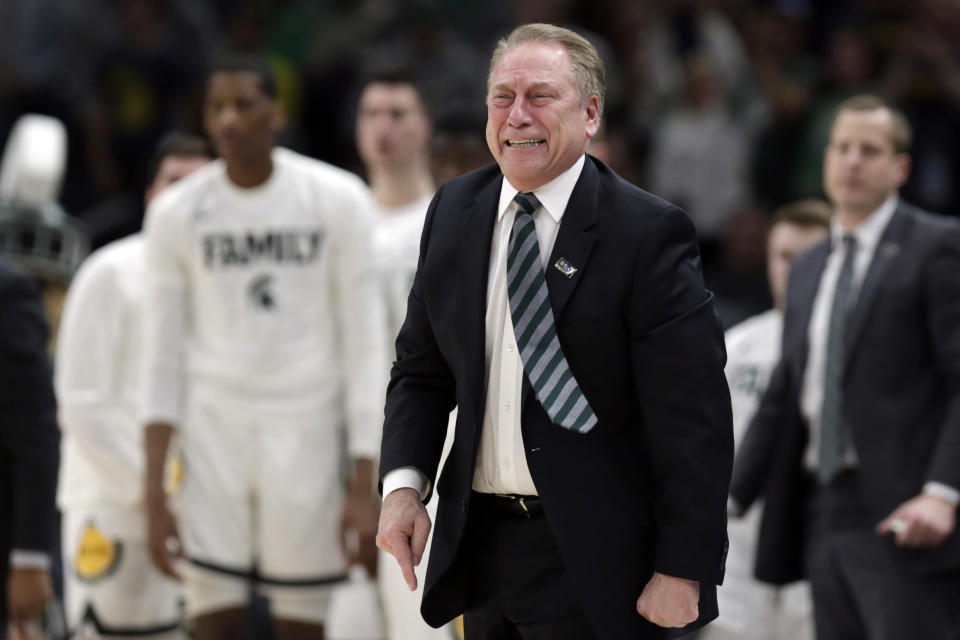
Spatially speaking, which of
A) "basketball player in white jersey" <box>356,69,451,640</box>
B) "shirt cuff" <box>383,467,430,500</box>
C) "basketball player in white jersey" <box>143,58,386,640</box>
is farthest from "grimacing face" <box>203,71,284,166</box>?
"shirt cuff" <box>383,467,430,500</box>

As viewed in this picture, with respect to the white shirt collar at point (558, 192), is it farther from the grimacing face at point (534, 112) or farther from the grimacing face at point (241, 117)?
the grimacing face at point (241, 117)

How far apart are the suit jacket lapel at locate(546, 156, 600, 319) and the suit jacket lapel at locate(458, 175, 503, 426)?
17 cm

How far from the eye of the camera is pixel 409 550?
3646 millimetres

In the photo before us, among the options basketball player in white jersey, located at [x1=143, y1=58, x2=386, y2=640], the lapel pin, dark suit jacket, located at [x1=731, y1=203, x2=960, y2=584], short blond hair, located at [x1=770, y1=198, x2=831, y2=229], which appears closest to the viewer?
the lapel pin

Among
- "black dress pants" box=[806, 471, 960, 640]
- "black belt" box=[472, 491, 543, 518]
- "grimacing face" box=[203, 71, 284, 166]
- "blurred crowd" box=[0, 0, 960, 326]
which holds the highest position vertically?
"blurred crowd" box=[0, 0, 960, 326]

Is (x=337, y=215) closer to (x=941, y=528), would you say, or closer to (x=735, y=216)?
(x=941, y=528)

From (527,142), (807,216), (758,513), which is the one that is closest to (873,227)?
(807,216)

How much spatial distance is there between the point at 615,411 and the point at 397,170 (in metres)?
3.63

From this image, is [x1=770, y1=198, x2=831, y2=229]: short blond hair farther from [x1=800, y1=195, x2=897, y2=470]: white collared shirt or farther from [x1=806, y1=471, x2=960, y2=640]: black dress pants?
[x1=806, y1=471, x2=960, y2=640]: black dress pants

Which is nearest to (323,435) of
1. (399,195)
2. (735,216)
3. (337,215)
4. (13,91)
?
(337,215)

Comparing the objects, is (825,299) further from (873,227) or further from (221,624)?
(221,624)

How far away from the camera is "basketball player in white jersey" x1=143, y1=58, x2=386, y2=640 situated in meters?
6.05

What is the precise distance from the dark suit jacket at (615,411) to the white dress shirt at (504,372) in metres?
0.03

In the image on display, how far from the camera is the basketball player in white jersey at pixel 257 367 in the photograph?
6055mm
